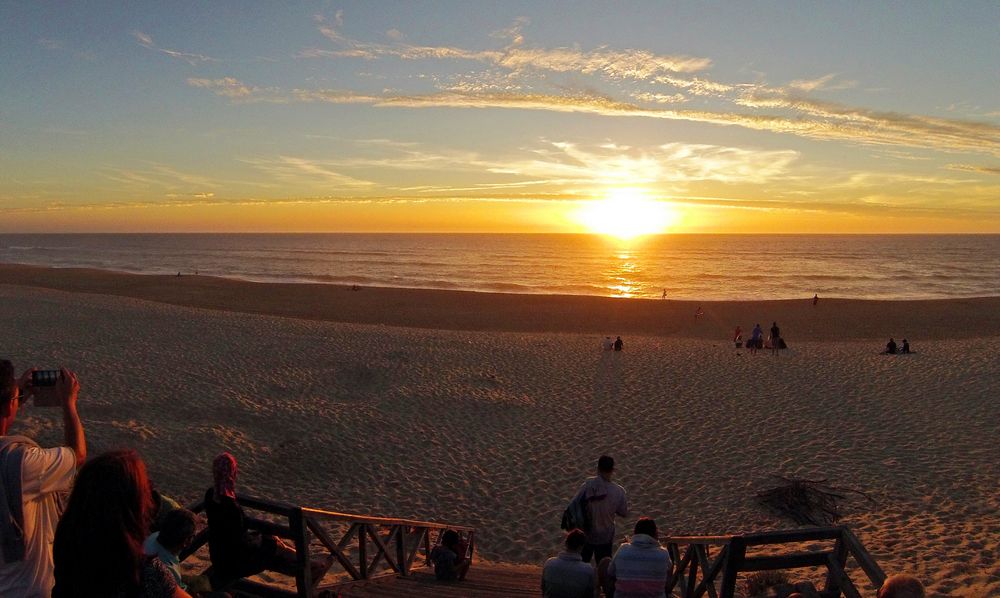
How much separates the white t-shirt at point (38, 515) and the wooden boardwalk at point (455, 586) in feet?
10.3

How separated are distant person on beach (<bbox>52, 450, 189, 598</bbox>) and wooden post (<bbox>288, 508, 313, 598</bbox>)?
2753 millimetres

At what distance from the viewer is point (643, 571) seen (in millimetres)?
5207

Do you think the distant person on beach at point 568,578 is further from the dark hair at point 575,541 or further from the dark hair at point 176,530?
the dark hair at point 176,530

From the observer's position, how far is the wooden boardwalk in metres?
6.44

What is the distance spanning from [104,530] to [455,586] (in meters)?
5.10

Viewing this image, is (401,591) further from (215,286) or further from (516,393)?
(215,286)

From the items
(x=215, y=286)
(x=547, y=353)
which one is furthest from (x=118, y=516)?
(x=215, y=286)

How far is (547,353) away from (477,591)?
19.1 meters

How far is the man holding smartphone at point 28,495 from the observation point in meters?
3.24

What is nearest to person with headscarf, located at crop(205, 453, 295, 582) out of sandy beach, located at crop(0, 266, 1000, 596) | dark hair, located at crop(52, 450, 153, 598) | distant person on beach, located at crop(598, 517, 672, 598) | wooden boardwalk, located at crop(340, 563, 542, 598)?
wooden boardwalk, located at crop(340, 563, 542, 598)

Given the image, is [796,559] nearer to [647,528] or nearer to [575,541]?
[647,528]

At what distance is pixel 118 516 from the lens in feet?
8.32

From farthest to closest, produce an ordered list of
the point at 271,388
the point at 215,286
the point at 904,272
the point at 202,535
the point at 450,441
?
1. the point at 904,272
2. the point at 215,286
3. the point at 271,388
4. the point at 450,441
5. the point at 202,535

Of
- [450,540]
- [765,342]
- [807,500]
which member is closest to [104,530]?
[450,540]
